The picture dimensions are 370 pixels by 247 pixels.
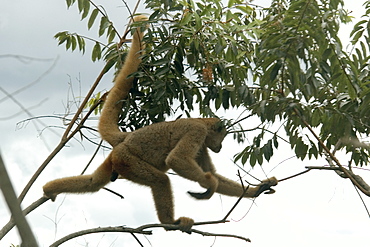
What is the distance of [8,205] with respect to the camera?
125 centimetres

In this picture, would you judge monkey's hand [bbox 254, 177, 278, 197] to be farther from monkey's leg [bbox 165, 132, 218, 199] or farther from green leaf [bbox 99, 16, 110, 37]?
green leaf [bbox 99, 16, 110, 37]

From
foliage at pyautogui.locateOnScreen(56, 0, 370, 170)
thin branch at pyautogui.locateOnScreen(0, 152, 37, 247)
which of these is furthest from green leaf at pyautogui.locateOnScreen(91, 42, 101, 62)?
thin branch at pyautogui.locateOnScreen(0, 152, 37, 247)

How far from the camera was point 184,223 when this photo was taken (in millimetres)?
5977

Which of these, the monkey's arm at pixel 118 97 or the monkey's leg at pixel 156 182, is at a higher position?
the monkey's arm at pixel 118 97

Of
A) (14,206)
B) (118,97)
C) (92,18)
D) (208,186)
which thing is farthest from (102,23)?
(14,206)

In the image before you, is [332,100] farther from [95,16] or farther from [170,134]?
[95,16]

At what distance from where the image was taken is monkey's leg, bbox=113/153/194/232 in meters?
6.00


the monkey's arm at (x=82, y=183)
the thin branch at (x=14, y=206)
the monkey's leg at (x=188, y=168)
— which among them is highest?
the monkey's leg at (x=188, y=168)

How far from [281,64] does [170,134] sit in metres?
2.04

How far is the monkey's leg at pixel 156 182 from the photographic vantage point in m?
6.00

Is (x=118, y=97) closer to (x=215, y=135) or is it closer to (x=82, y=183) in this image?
(x=82, y=183)

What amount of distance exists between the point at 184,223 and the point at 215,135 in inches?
49.9

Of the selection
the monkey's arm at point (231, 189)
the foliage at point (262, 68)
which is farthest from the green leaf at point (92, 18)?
the monkey's arm at point (231, 189)

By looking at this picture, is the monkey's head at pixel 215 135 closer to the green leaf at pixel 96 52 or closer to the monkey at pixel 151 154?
the monkey at pixel 151 154
